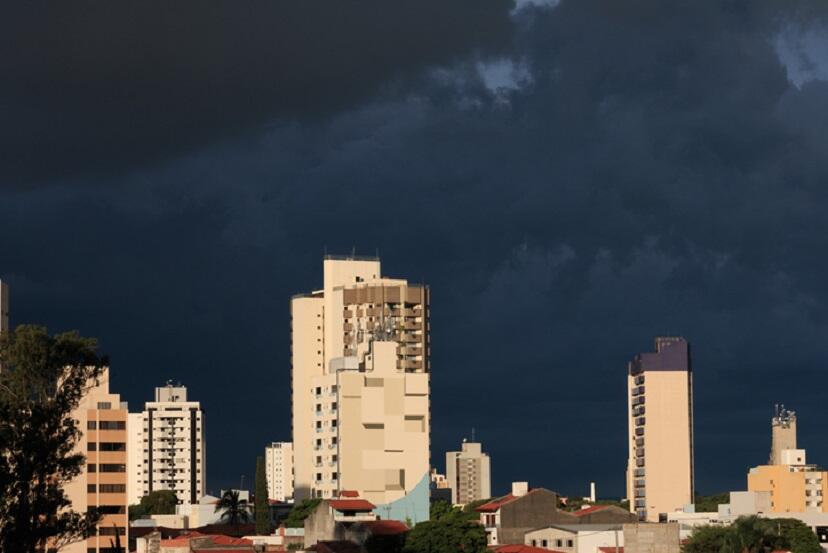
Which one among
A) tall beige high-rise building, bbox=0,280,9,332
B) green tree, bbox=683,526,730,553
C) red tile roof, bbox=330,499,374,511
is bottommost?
green tree, bbox=683,526,730,553

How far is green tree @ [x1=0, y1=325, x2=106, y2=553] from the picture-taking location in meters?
72.1

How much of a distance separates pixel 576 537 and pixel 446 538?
69.7 ft

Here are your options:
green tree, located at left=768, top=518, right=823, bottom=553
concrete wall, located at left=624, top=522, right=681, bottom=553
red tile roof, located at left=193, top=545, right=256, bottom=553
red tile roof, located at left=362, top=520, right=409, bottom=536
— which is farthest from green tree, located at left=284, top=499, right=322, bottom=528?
concrete wall, located at left=624, top=522, right=681, bottom=553

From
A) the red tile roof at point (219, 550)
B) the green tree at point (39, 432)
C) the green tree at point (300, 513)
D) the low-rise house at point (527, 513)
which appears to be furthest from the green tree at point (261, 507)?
the green tree at point (39, 432)

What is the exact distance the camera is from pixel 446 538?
148 meters

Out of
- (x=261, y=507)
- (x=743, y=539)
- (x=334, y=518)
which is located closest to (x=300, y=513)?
(x=261, y=507)

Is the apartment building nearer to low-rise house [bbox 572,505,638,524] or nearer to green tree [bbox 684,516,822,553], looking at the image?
low-rise house [bbox 572,505,638,524]

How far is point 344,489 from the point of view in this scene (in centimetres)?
19800

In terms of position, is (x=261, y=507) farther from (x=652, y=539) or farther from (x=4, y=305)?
(x=652, y=539)

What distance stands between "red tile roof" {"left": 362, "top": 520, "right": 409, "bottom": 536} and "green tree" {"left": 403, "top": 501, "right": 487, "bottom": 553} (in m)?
1.50

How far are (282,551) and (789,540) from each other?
47.6m

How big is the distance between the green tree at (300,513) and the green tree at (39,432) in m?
107

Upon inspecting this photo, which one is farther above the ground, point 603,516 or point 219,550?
point 603,516

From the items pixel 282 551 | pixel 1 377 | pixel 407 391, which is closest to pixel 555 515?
pixel 407 391
